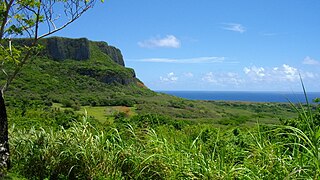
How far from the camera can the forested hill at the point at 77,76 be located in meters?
57.4

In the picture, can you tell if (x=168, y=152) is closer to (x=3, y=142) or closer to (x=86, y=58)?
(x=3, y=142)

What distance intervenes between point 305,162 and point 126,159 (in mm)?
2765

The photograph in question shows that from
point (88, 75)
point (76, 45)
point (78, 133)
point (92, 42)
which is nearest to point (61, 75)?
point (88, 75)

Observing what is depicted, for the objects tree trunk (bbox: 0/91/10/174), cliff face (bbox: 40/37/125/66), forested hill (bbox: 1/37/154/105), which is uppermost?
cliff face (bbox: 40/37/125/66)

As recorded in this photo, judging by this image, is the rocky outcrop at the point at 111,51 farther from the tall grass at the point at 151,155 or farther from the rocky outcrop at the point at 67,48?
the tall grass at the point at 151,155

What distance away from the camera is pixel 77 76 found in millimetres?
73312

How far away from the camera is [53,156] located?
5977 millimetres

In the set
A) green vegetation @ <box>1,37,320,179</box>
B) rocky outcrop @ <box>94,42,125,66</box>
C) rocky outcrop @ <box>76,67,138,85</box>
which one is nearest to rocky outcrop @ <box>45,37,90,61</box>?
rocky outcrop @ <box>76,67,138,85</box>

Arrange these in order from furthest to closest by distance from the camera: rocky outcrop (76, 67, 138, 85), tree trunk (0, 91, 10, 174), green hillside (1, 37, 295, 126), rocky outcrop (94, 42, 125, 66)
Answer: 1. rocky outcrop (94, 42, 125, 66)
2. rocky outcrop (76, 67, 138, 85)
3. green hillside (1, 37, 295, 126)
4. tree trunk (0, 91, 10, 174)

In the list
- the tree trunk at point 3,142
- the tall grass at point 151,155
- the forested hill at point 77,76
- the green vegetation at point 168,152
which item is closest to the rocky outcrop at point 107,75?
the forested hill at point 77,76

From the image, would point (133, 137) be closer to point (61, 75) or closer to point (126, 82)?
point (61, 75)

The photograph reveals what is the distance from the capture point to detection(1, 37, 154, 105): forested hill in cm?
5741

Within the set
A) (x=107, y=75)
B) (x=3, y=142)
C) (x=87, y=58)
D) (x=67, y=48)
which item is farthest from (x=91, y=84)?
(x=3, y=142)

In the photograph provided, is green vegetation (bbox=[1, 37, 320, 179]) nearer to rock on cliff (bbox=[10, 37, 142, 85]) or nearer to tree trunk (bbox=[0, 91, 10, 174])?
tree trunk (bbox=[0, 91, 10, 174])
